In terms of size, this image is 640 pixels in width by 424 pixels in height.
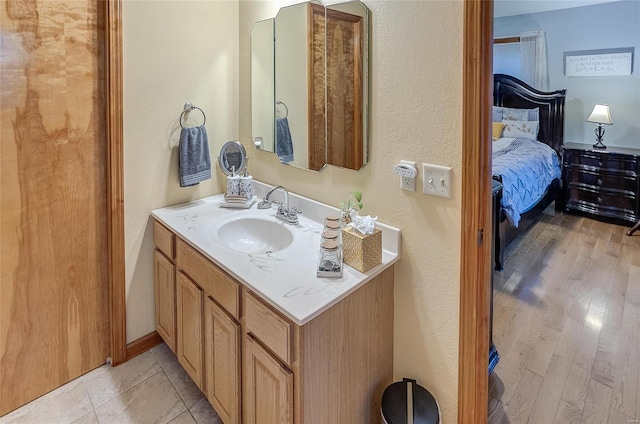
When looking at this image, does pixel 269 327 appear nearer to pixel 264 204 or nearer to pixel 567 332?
pixel 264 204

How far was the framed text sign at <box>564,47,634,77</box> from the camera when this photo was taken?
422 cm

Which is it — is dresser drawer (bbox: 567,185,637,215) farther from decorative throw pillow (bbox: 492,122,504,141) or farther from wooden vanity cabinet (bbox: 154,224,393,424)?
wooden vanity cabinet (bbox: 154,224,393,424)

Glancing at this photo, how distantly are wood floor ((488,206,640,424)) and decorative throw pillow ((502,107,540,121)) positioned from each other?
1784 mm

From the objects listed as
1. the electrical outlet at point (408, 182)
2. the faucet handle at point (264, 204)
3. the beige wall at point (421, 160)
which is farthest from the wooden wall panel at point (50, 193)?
the electrical outlet at point (408, 182)

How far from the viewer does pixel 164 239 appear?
72.9 inches

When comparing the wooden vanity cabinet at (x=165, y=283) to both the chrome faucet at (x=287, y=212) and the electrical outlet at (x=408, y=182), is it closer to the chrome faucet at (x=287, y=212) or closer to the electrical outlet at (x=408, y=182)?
the chrome faucet at (x=287, y=212)

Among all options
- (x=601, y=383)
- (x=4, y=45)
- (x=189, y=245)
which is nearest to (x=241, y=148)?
(x=189, y=245)

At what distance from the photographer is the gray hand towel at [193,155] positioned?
1.96 meters

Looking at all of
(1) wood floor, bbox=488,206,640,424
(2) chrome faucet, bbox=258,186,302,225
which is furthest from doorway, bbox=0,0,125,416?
(1) wood floor, bbox=488,206,640,424

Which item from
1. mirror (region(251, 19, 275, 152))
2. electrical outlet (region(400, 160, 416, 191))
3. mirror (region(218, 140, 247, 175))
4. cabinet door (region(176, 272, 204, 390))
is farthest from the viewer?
mirror (region(218, 140, 247, 175))

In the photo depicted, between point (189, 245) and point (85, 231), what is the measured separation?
0.59 metres

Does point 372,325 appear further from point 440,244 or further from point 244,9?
point 244,9

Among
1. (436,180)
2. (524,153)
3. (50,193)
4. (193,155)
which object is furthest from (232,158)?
(524,153)

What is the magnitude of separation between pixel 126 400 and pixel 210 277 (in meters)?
0.82
